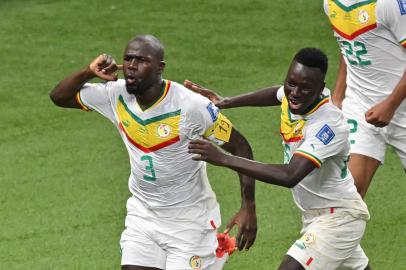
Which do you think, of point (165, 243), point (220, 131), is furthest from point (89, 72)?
point (165, 243)

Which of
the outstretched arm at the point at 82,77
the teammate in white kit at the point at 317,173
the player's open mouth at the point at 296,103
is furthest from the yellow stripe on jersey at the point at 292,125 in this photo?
the outstretched arm at the point at 82,77

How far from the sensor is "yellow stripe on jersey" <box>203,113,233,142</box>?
8.56 metres

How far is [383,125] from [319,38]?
23.9 ft

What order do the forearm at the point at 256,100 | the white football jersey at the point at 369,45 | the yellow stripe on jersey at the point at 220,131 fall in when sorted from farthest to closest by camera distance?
1. the white football jersey at the point at 369,45
2. the forearm at the point at 256,100
3. the yellow stripe on jersey at the point at 220,131

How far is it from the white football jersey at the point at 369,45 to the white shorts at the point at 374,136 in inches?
3.9

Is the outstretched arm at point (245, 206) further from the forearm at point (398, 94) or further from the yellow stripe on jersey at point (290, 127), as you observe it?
the forearm at point (398, 94)

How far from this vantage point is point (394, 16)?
9.27 metres

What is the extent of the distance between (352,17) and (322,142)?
162 cm

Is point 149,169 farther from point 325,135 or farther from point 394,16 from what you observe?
point 394,16

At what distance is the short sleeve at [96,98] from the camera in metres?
8.73

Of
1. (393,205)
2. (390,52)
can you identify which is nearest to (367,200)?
(393,205)

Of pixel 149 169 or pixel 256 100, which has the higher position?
pixel 256 100

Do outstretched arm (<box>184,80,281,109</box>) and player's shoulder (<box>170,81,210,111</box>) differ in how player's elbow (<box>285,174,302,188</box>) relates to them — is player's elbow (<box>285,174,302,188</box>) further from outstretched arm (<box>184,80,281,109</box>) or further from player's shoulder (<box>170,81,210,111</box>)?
outstretched arm (<box>184,80,281,109</box>)

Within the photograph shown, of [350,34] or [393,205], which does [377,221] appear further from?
[350,34]
